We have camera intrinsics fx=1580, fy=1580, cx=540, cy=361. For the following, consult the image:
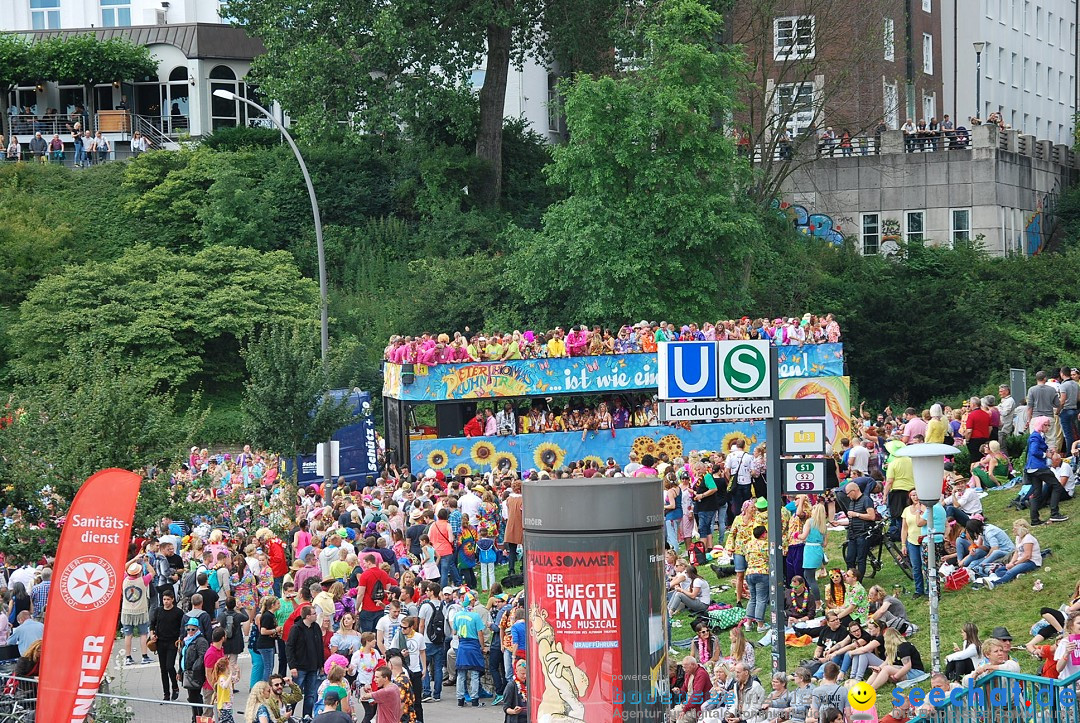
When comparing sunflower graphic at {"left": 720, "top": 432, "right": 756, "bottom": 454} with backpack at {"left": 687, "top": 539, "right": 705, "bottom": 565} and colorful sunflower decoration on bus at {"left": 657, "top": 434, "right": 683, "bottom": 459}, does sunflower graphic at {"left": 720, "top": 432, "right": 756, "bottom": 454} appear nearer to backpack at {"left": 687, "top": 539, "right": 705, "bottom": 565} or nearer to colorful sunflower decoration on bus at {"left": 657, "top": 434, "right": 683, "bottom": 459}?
colorful sunflower decoration on bus at {"left": 657, "top": 434, "right": 683, "bottom": 459}

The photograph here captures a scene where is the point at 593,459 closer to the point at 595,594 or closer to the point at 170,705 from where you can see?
the point at 170,705

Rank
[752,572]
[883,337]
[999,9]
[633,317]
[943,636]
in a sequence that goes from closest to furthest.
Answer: [943,636]
[752,572]
[633,317]
[883,337]
[999,9]

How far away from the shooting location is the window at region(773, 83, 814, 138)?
49875mm

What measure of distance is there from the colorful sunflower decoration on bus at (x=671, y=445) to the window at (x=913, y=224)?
23.4 m

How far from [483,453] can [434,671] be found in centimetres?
1326

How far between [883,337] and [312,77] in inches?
734

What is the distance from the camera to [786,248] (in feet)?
163

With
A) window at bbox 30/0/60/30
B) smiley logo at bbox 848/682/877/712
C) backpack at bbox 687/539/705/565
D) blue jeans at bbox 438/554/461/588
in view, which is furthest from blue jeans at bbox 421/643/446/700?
window at bbox 30/0/60/30

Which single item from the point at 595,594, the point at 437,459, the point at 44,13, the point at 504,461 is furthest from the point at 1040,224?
the point at 595,594

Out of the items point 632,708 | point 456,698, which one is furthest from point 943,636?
point 632,708

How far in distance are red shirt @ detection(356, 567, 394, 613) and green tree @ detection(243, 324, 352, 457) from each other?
26.7 ft

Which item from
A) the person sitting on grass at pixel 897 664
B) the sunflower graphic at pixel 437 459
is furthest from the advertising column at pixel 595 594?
the sunflower graphic at pixel 437 459

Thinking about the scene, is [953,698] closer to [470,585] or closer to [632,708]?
[632,708]

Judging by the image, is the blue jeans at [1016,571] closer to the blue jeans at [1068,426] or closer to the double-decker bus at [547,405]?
the blue jeans at [1068,426]
